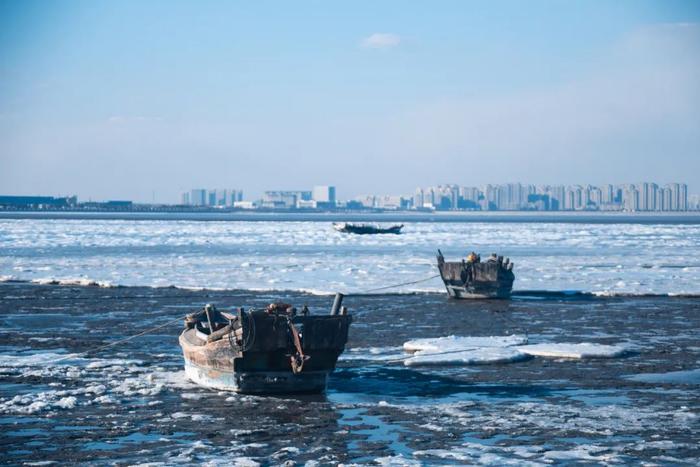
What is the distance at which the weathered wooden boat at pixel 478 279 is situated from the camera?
104 ft

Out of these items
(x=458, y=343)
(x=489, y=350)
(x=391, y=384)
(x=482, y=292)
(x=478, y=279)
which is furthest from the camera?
(x=482, y=292)

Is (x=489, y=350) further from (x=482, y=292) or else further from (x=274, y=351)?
(x=482, y=292)

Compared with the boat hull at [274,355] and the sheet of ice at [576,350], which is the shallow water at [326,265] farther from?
the boat hull at [274,355]

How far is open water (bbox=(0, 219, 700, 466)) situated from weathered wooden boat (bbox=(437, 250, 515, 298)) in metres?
0.63

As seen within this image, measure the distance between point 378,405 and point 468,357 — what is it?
183 inches

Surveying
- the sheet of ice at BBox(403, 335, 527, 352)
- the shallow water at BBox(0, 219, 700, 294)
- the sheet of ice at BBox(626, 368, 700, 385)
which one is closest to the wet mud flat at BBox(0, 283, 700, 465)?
the sheet of ice at BBox(626, 368, 700, 385)

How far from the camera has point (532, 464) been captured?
1128 centimetres

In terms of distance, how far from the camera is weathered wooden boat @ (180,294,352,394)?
49.3 feet

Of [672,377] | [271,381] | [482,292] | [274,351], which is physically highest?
[274,351]

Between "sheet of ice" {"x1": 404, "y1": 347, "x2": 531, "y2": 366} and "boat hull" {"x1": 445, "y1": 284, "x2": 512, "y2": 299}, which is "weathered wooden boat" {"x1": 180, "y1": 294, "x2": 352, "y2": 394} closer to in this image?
"sheet of ice" {"x1": 404, "y1": 347, "x2": 531, "y2": 366}

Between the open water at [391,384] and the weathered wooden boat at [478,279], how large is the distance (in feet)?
2.06

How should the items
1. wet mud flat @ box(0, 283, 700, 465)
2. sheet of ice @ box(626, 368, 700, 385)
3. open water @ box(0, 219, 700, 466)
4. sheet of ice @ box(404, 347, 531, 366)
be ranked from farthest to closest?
sheet of ice @ box(404, 347, 531, 366) < sheet of ice @ box(626, 368, 700, 385) < open water @ box(0, 219, 700, 466) < wet mud flat @ box(0, 283, 700, 465)

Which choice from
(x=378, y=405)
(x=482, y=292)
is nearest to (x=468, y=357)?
(x=378, y=405)

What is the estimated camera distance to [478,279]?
31578 mm
